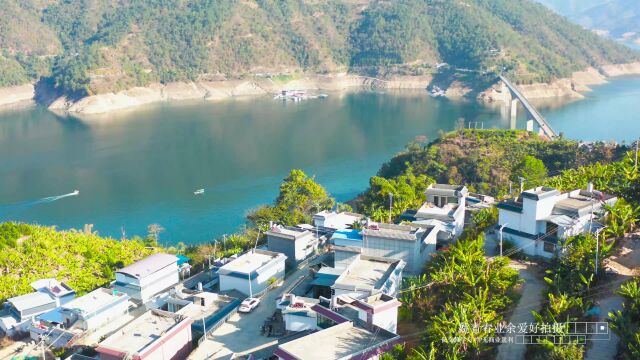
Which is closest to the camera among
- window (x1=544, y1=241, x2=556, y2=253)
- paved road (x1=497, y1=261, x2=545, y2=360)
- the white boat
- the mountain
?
paved road (x1=497, y1=261, x2=545, y2=360)

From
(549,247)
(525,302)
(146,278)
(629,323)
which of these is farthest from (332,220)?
(629,323)

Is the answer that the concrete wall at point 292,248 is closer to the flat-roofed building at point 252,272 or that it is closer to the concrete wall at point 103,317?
the flat-roofed building at point 252,272

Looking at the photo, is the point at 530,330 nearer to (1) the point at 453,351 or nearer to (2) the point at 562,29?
(1) the point at 453,351

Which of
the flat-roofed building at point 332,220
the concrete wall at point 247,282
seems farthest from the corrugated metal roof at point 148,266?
the flat-roofed building at point 332,220

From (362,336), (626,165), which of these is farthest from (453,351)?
(626,165)

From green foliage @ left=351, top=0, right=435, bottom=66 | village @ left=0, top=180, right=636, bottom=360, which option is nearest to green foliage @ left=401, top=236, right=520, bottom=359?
village @ left=0, top=180, right=636, bottom=360

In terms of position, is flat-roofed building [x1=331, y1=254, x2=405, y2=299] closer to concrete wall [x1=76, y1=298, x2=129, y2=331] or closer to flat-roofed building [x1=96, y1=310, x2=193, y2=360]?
flat-roofed building [x1=96, y1=310, x2=193, y2=360]

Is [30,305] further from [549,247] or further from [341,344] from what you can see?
[549,247]
